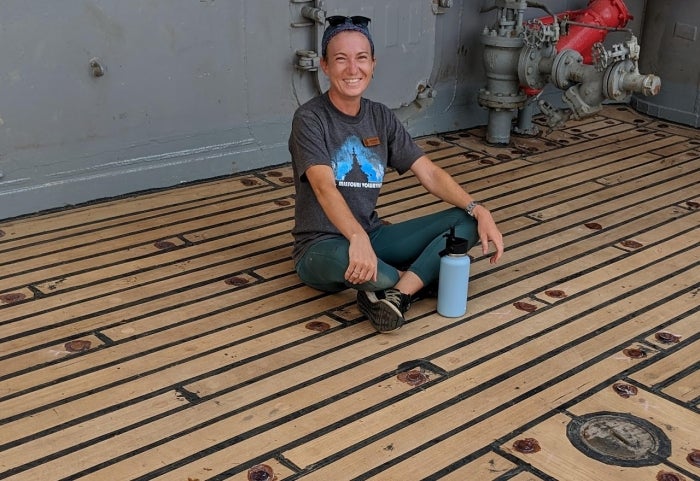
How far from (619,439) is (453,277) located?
0.76 meters

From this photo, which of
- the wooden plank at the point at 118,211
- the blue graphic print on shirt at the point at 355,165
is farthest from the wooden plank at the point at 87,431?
the wooden plank at the point at 118,211

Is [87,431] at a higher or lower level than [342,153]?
lower

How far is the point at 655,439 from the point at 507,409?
375mm

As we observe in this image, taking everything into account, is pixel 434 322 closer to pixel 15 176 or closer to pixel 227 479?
pixel 227 479

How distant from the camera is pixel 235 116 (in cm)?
415

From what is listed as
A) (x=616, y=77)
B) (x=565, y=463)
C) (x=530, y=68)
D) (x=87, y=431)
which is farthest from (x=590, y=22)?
(x=87, y=431)

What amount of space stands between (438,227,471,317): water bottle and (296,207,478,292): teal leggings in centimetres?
7

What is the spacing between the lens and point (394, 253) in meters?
3.07

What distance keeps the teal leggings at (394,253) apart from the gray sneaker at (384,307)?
28 millimetres

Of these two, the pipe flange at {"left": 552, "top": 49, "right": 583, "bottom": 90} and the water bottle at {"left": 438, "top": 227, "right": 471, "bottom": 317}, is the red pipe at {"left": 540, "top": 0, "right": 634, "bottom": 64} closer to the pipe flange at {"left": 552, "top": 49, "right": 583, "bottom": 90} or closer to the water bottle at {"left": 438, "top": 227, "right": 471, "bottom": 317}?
the pipe flange at {"left": 552, "top": 49, "right": 583, "bottom": 90}

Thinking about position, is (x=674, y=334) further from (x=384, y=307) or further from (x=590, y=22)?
(x=590, y=22)

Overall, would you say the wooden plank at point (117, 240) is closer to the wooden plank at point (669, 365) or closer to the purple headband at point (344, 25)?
the purple headband at point (344, 25)

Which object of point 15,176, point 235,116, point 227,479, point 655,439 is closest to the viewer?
point 227,479

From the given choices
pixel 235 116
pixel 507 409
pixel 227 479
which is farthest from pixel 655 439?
pixel 235 116
